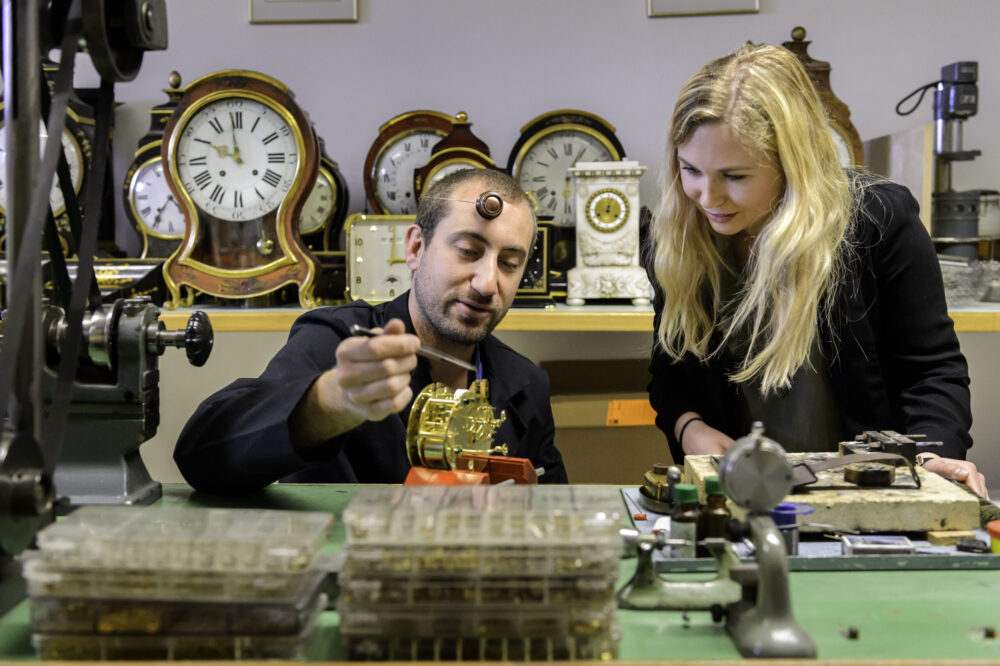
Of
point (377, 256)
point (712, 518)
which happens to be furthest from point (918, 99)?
point (712, 518)

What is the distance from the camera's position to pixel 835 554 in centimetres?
121

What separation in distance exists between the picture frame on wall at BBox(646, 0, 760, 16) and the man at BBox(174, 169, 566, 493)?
1350 millimetres

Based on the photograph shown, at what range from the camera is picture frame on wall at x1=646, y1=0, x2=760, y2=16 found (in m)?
2.97

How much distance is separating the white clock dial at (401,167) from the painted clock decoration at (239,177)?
0.85 ft

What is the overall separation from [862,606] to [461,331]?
103 cm

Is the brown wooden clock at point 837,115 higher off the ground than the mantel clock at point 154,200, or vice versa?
the brown wooden clock at point 837,115

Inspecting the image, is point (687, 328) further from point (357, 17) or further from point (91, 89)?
point (91, 89)

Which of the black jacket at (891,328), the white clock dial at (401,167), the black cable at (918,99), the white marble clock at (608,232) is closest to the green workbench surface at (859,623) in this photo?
the black jacket at (891,328)

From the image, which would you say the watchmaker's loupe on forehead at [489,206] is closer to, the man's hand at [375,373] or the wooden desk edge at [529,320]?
the man's hand at [375,373]

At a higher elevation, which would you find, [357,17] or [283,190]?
[357,17]

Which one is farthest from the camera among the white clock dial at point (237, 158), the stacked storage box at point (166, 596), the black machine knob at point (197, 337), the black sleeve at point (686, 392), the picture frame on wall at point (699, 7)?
the picture frame on wall at point (699, 7)

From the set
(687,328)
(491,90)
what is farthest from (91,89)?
(687,328)

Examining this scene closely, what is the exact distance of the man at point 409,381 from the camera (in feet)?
4.61

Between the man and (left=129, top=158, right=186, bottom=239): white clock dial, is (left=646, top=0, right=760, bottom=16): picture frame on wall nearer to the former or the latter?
the man
